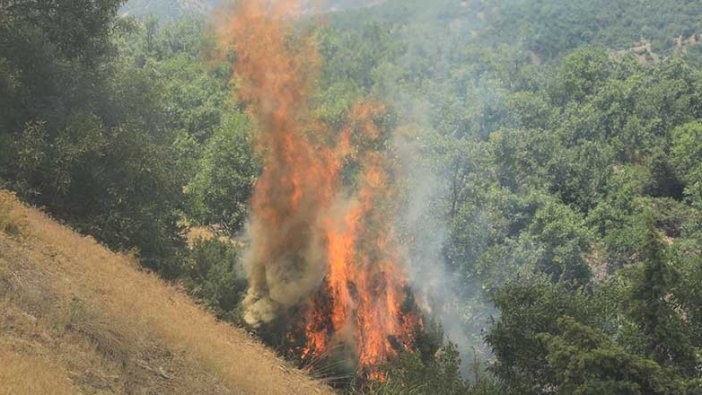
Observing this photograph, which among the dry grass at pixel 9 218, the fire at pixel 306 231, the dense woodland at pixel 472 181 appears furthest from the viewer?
the fire at pixel 306 231

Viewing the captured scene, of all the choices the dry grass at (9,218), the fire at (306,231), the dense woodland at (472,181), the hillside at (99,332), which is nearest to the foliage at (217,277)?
the dense woodland at (472,181)

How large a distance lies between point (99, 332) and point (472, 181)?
3022 centimetres

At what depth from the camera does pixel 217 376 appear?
1528 centimetres

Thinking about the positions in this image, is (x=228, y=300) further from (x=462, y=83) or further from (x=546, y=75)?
(x=546, y=75)

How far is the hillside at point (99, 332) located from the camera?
11984 mm

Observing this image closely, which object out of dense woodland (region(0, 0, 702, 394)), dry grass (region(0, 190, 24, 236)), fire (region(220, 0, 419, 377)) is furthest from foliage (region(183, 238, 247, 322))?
dry grass (region(0, 190, 24, 236))

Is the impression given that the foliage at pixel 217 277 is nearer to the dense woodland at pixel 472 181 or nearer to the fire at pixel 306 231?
the dense woodland at pixel 472 181

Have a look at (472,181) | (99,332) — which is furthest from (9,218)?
(472,181)

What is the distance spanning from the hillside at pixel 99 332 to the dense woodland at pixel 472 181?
2.99m

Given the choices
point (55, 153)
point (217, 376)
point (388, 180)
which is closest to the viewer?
point (217, 376)

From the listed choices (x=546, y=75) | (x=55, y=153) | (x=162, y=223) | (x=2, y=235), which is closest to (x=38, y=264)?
(x=2, y=235)

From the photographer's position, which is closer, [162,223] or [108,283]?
[108,283]

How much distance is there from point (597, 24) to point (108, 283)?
151677mm

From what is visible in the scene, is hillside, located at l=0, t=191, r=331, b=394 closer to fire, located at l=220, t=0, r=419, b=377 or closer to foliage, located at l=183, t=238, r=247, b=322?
foliage, located at l=183, t=238, r=247, b=322
